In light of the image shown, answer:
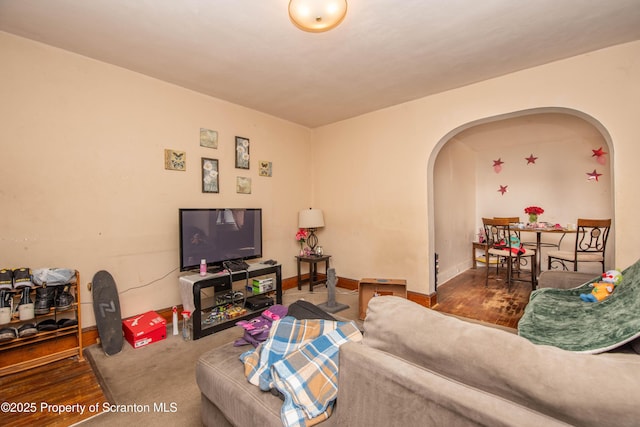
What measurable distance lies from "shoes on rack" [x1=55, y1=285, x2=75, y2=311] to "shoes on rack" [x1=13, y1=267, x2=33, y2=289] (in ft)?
0.64

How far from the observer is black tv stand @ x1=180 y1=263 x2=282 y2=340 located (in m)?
2.71

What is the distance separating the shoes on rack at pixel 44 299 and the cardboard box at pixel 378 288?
8.88 ft

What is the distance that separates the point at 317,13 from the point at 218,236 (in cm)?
237

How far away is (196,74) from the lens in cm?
287

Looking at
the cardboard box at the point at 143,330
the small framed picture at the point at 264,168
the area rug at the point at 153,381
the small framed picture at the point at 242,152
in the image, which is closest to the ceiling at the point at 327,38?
the small framed picture at the point at 242,152

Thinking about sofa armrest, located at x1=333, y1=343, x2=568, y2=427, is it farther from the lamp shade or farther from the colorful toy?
the lamp shade

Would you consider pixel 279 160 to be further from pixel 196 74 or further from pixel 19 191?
pixel 19 191

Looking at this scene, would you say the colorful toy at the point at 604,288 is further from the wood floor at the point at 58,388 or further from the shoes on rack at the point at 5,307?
the shoes on rack at the point at 5,307

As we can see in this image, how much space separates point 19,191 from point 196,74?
5.81 feet

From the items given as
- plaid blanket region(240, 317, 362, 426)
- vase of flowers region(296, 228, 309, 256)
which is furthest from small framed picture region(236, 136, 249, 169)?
plaid blanket region(240, 317, 362, 426)

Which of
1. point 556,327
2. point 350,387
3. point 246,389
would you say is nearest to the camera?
point 350,387

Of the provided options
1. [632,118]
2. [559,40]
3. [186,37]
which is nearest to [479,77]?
[559,40]

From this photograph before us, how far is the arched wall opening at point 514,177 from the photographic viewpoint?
4.50 m

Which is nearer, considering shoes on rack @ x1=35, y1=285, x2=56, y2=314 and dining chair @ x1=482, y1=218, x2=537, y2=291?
Answer: shoes on rack @ x1=35, y1=285, x2=56, y2=314
